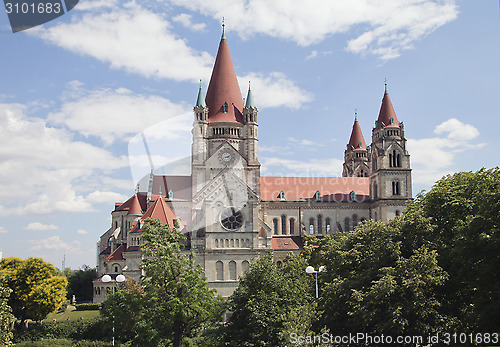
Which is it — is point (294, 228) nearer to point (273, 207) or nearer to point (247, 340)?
point (273, 207)

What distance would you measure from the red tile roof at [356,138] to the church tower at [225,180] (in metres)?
32.0

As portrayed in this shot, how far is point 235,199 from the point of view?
6819 cm

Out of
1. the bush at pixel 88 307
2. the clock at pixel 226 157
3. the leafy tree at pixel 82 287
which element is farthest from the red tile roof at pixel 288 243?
the leafy tree at pixel 82 287

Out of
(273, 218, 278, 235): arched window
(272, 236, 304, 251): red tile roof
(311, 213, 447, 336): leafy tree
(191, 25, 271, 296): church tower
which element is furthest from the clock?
(311, 213, 447, 336): leafy tree

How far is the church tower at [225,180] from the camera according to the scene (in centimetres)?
6619

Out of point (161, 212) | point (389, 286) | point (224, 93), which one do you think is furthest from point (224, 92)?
point (389, 286)

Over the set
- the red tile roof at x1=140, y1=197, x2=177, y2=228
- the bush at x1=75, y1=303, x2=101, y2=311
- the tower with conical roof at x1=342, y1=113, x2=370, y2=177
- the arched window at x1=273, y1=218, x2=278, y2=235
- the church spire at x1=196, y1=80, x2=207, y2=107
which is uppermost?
the church spire at x1=196, y1=80, x2=207, y2=107

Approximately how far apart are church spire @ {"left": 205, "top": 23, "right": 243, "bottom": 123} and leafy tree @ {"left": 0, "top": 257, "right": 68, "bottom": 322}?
31.1 metres

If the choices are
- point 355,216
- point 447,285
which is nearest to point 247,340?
point 447,285

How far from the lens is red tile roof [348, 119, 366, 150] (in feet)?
331

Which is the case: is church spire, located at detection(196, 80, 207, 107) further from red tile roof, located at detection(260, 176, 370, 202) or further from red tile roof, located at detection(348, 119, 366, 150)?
red tile roof, located at detection(348, 119, 366, 150)

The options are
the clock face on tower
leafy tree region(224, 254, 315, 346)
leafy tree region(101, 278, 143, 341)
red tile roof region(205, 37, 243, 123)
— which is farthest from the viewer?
red tile roof region(205, 37, 243, 123)

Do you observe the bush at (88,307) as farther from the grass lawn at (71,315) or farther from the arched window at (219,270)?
the arched window at (219,270)

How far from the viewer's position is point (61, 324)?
188 ft
